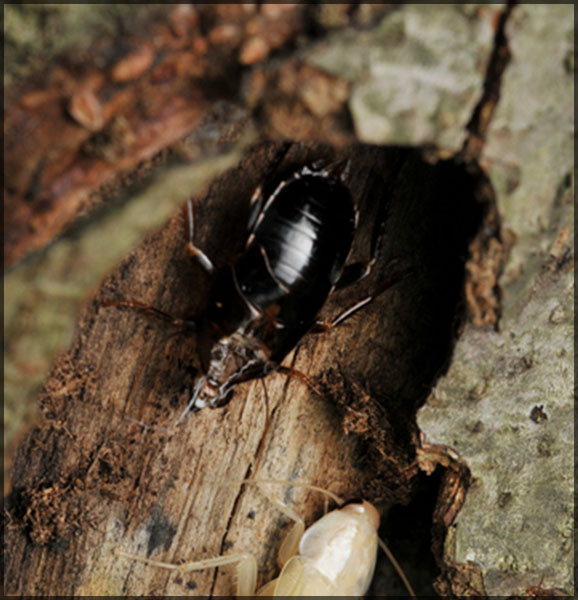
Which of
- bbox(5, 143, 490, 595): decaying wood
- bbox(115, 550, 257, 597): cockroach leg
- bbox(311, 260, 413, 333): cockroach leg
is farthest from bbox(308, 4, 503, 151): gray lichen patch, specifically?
bbox(115, 550, 257, 597): cockroach leg

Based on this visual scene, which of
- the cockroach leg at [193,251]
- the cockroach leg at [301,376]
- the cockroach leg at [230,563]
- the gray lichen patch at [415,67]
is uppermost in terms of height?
the gray lichen patch at [415,67]

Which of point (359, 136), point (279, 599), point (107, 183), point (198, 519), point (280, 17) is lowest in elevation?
point (279, 599)

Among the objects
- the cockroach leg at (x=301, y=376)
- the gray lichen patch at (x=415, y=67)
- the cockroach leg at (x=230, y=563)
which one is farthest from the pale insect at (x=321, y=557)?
the gray lichen patch at (x=415, y=67)

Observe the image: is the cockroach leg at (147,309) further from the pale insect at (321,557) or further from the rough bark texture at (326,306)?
the pale insect at (321,557)

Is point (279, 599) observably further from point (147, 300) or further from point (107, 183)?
point (107, 183)

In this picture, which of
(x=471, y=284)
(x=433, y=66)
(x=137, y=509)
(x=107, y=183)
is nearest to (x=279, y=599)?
(x=137, y=509)

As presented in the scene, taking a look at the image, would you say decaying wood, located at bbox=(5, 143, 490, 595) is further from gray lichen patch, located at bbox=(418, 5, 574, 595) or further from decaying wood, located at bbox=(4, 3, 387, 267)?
decaying wood, located at bbox=(4, 3, 387, 267)
